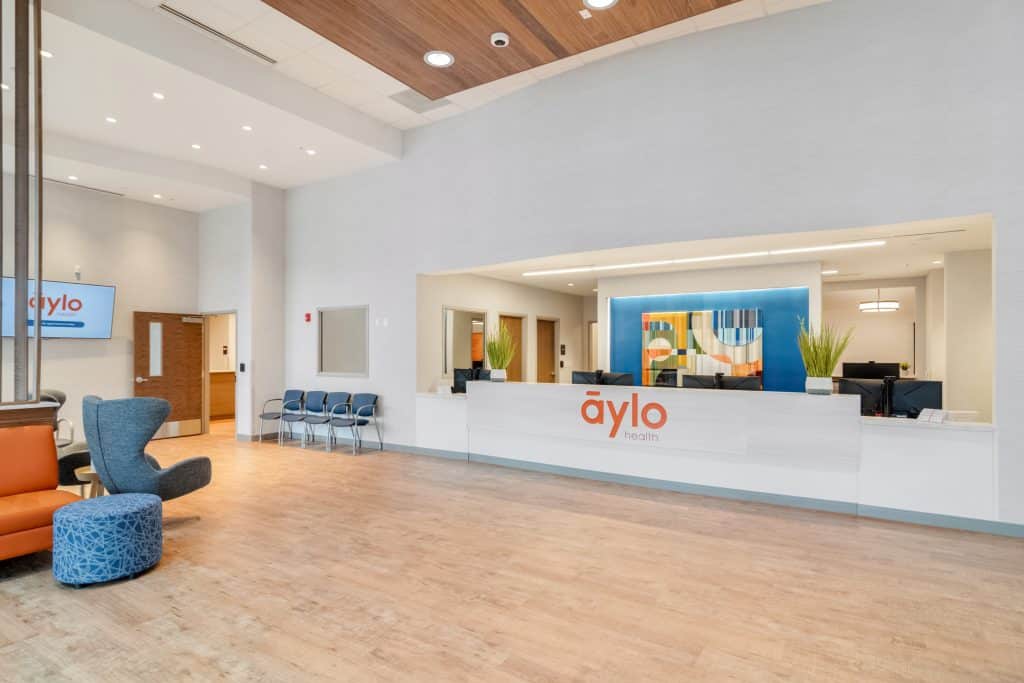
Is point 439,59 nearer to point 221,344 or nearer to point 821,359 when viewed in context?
point 821,359

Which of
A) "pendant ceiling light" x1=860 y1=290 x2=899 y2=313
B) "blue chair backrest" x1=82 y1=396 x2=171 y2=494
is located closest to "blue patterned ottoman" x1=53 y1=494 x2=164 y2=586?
"blue chair backrest" x1=82 y1=396 x2=171 y2=494

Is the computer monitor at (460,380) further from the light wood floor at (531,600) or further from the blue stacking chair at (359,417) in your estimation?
the light wood floor at (531,600)

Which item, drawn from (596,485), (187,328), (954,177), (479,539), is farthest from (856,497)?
(187,328)

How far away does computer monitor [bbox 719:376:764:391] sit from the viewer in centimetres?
620

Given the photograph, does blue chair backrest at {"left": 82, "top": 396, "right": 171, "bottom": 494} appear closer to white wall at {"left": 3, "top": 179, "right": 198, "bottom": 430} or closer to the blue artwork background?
white wall at {"left": 3, "top": 179, "right": 198, "bottom": 430}

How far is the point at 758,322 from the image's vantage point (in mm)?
7848

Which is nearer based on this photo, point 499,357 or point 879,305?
point 499,357

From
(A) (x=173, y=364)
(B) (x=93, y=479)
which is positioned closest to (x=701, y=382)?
(B) (x=93, y=479)

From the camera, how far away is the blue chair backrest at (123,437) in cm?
439

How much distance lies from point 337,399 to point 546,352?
5.02m

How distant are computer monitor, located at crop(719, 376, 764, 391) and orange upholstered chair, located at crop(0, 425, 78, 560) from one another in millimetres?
6286

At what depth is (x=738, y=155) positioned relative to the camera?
5559mm

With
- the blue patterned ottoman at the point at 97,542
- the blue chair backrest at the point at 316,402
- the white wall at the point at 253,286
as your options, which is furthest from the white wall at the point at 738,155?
the blue patterned ottoman at the point at 97,542

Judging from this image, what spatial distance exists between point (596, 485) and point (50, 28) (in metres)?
6.80
